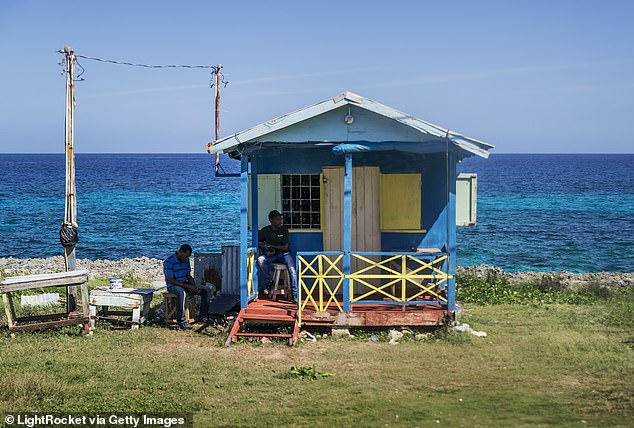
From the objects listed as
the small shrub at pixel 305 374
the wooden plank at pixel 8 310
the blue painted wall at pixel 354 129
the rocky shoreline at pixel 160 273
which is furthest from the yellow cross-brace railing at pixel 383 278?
the rocky shoreline at pixel 160 273

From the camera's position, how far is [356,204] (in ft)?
48.1

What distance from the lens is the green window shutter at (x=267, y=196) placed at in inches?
584

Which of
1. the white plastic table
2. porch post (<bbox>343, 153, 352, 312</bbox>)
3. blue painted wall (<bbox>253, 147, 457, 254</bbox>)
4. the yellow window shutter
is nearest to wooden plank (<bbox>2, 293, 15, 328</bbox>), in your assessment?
the white plastic table

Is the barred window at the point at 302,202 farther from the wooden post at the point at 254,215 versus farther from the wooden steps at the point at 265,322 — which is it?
the wooden steps at the point at 265,322

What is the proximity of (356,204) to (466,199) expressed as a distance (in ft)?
7.05

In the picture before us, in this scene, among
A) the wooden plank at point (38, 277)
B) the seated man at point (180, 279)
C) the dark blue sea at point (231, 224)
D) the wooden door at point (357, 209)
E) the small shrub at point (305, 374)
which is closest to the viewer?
the small shrub at point (305, 374)

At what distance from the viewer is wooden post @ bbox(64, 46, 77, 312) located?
14.2 meters

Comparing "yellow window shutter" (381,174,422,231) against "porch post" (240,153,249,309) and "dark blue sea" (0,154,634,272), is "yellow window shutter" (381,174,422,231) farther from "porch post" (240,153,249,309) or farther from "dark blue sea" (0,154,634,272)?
"dark blue sea" (0,154,634,272)

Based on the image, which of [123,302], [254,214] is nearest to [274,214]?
[254,214]

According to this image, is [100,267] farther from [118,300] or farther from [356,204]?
[356,204]

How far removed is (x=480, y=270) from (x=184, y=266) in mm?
12196

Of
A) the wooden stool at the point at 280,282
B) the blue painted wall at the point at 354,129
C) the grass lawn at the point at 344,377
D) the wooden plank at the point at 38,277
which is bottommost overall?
the grass lawn at the point at 344,377

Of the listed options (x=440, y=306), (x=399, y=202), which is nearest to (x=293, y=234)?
(x=399, y=202)

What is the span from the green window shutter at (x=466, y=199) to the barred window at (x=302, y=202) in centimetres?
275
